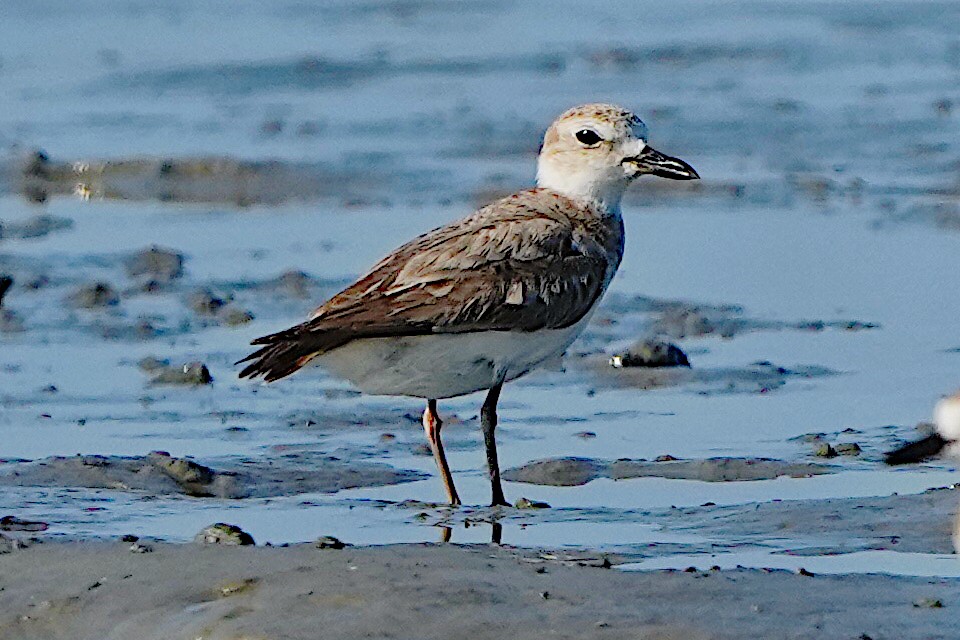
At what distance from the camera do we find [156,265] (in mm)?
10828

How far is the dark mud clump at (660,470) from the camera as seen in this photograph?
7.18 meters

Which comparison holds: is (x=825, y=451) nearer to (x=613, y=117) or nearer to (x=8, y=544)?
(x=613, y=117)

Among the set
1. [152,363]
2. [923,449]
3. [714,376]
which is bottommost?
[923,449]

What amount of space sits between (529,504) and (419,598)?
1.57 metres

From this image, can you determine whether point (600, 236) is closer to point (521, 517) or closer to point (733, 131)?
point (521, 517)

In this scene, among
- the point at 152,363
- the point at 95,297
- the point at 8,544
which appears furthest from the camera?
the point at 95,297

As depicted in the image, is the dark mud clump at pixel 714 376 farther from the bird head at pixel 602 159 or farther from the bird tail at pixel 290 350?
the bird tail at pixel 290 350

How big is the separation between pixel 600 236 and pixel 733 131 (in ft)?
23.4

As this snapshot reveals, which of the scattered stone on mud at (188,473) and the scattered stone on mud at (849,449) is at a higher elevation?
the scattered stone on mud at (849,449)

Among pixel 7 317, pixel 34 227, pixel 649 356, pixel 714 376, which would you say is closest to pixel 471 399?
pixel 649 356

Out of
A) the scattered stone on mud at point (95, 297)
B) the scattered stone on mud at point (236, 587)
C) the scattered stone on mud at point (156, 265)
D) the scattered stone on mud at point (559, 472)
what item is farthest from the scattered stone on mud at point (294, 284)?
the scattered stone on mud at point (236, 587)

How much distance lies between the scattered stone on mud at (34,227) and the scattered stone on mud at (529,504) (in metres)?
5.67

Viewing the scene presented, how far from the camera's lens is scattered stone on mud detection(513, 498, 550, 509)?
672 centimetres

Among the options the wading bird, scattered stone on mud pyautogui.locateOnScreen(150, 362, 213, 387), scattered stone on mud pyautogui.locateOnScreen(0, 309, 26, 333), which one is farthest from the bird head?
scattered stone on mud pyautogui.locateOnScreen(0, 309, 26, 333)
